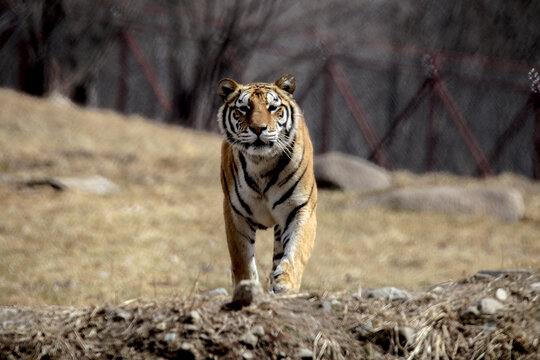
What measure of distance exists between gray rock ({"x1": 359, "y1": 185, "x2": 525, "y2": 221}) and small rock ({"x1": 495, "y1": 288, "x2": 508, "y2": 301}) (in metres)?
5.60

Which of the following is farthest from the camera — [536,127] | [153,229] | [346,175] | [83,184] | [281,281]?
[536,127]

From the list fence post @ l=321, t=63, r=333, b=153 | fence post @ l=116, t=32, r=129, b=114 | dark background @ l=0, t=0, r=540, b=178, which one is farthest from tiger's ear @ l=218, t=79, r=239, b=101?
fence post @ l=116, t=32, r=129, b=114

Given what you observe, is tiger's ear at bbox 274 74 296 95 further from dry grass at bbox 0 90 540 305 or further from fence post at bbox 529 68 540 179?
fence post at bbox 529 68 540 179

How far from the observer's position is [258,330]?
2.80 metres

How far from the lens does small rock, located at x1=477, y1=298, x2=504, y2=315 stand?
3016mm

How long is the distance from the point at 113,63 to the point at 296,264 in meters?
11.0

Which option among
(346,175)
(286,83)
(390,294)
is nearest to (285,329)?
(390,294)

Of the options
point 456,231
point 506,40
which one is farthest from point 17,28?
point 506,40

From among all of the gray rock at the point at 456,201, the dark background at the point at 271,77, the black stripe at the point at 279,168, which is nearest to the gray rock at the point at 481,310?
the black stripe at the point at 279,168

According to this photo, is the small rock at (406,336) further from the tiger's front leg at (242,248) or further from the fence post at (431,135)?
the fence post at (431,135)

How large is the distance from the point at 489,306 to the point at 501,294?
158mm

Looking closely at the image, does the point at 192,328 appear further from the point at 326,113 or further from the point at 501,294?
the point at 326,113

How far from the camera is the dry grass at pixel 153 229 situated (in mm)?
5730

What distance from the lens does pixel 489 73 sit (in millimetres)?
15469
